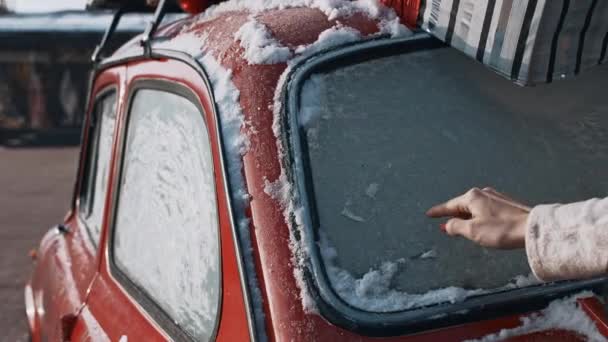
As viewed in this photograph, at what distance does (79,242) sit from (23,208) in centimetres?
717

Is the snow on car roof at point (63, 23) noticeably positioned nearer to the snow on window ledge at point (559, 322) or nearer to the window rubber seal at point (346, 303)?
the window rubber seal at point (346, 303)

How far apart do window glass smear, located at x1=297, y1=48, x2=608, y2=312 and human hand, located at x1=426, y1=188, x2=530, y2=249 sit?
0.62 ft

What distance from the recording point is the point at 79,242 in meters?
3.02

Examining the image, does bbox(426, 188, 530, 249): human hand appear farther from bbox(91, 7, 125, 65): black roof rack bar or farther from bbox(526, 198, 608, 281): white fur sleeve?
bbox(91, 7, 125, 65): black roof rack bar

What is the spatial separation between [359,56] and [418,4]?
0.19 metres

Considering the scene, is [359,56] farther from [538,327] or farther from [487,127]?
[538,327]

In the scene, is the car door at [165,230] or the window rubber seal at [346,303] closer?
the window rubber seal at [346,303]

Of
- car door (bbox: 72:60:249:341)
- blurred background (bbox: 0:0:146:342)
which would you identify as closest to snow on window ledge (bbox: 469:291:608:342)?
car door (bbox: 72:60:249:341)

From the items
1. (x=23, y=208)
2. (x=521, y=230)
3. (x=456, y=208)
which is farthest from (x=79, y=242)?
(x=23, y=208)

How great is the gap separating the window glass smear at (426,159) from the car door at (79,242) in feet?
3.84

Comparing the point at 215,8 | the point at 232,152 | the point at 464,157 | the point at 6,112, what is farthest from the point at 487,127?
the point at 6,112

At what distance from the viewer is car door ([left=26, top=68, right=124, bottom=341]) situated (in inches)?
103

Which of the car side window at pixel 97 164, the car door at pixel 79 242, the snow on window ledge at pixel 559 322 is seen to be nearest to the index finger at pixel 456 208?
the snow on window ledge at pixel 559 322

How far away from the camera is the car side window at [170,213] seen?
1701 millimetres
